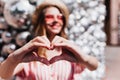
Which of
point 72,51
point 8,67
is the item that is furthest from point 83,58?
point 8,67

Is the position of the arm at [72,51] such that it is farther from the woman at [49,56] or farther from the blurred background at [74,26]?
the blurred background at [74,26]

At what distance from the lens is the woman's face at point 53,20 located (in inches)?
23.2

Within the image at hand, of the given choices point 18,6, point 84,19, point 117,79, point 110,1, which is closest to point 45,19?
point 18,6

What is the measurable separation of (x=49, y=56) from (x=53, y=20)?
2.7 inches

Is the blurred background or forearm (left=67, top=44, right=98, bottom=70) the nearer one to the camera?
forearm (left=67, top=44, right=98, bottom=70)

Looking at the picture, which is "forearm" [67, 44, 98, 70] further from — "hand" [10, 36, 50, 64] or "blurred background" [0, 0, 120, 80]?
"blurred background" [0, 0, 120, 80]

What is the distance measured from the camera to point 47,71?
0.56 meters

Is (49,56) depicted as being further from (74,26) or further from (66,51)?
(74,26)

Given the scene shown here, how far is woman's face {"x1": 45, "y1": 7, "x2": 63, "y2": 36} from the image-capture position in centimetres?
59

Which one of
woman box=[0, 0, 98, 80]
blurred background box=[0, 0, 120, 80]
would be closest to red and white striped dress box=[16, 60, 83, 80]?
woman box=[0, 0, 98, 80]

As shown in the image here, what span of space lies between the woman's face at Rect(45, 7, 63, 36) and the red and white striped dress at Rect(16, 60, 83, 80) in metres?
0.06

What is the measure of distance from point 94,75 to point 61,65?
0.38m

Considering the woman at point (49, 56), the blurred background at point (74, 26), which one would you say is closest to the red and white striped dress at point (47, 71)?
the woman at point (49, 56)

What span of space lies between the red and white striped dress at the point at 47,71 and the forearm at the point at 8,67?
2cm
